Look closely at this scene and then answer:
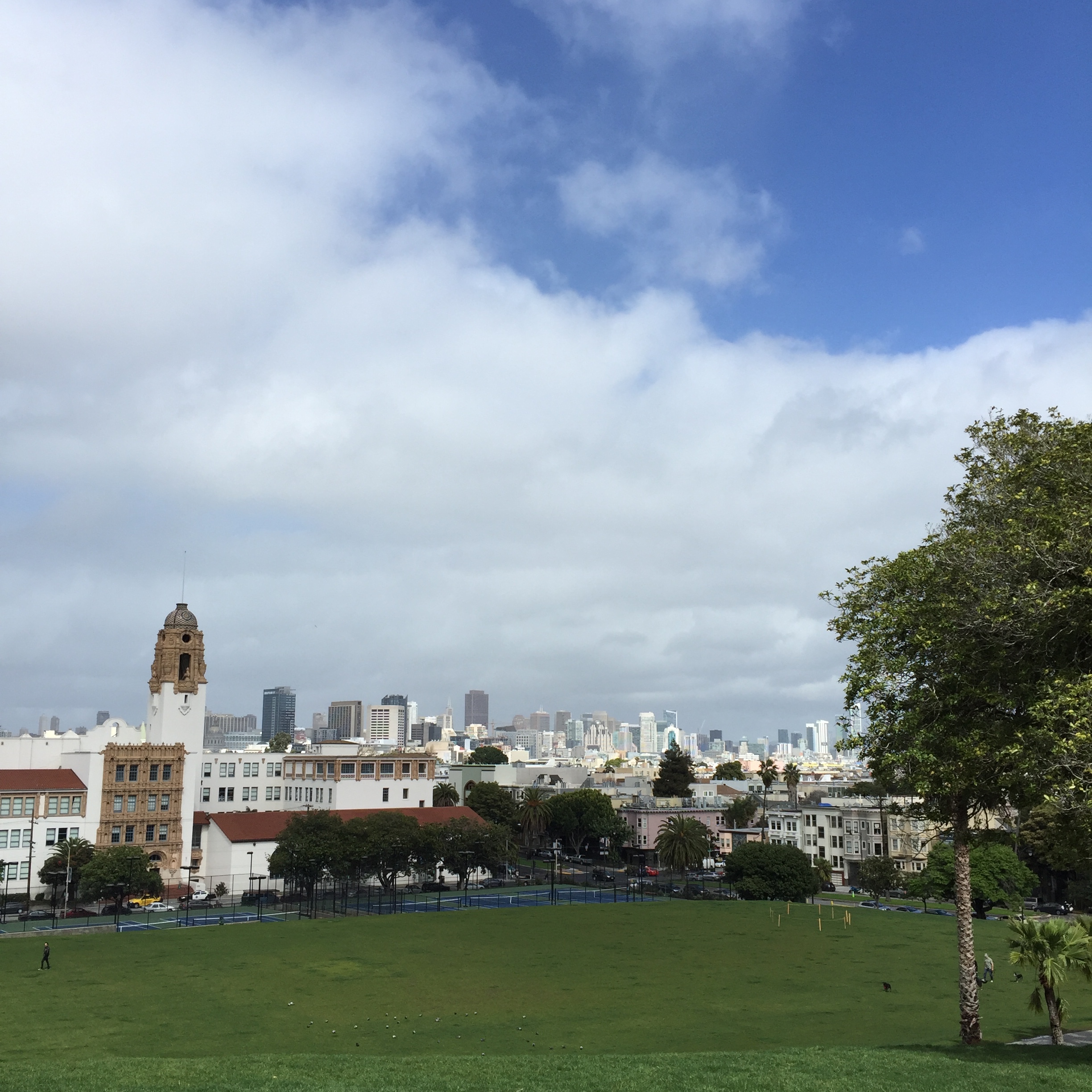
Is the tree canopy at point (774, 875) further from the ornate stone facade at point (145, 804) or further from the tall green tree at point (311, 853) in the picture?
the ornate stone facade at point (145, 804)

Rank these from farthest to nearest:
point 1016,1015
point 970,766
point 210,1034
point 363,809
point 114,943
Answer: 1. point 363,809
2. point 114,943
3. point 1016,1015
4. point 210,1034
5. point 970,766

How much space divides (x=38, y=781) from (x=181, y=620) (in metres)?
19.7

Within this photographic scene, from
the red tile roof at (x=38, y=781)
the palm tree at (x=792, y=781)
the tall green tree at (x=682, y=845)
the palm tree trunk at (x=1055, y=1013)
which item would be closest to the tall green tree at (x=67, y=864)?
the red tile roof at (x=38, y=781)

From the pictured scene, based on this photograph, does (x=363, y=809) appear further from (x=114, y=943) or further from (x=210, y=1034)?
(x=210, y=1034)

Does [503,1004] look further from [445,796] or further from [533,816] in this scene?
[445,796]

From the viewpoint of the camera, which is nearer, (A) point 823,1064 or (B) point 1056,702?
(B) point 1056,702

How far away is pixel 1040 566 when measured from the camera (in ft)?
78.0

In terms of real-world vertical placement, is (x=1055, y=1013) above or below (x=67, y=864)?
above

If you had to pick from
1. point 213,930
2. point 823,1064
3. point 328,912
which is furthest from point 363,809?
point 823,1064

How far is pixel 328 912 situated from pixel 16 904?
25989 millimetres

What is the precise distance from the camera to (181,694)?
3748 inches

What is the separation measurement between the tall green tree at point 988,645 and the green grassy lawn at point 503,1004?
23.1 feet

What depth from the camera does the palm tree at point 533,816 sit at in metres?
119

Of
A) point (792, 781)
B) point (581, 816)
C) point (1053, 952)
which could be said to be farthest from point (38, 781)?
point (792, 781)
